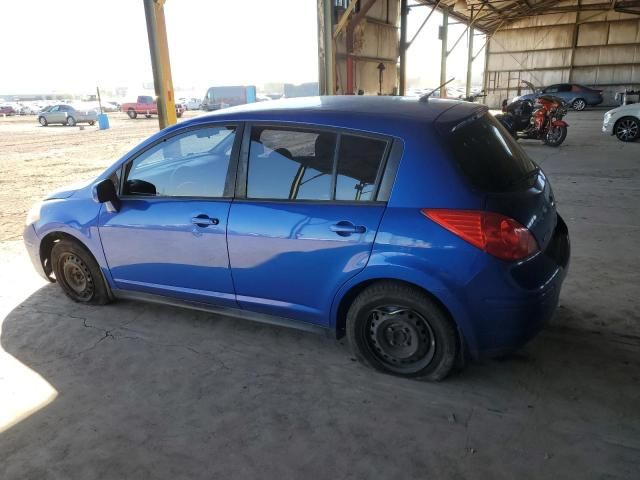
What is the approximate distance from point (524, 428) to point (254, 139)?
2202 mm

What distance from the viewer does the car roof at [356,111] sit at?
2.68m

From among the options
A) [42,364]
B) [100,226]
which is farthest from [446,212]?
[42,364]

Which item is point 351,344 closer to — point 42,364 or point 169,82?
point 42,364

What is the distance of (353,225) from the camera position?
8.50ft

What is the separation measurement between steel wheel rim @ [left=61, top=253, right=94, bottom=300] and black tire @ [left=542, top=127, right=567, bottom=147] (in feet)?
37.8

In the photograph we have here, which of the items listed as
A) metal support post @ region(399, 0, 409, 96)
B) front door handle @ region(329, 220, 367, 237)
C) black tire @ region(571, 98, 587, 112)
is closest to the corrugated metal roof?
black tire @ region(571, 98, 587, 112)

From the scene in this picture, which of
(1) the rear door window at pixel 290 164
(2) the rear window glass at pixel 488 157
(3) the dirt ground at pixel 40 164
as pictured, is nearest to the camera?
(2) the rear window glass at pixel 488 157

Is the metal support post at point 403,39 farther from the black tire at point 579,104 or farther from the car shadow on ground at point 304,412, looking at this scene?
the car shadow on ground at point 304,412

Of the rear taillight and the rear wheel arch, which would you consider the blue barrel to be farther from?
Answer: the rear taillight

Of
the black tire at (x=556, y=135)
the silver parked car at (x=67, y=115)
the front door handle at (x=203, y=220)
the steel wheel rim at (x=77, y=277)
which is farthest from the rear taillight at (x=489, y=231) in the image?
the silver parked car at (x=67, y=115)

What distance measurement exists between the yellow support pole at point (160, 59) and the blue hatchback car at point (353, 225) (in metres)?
4.43

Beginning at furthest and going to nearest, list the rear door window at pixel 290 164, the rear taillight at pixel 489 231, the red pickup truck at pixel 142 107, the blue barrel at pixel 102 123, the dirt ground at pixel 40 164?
the red pickup truck at pixel 142 107
the blue barrel at pixel 102 123
the dirt ground at pixel 40 164
the rear door window at pixel 290 164
the rear taillight at pixel 489 231

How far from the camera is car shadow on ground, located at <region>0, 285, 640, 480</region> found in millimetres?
2213

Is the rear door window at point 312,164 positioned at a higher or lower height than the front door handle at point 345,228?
higher
